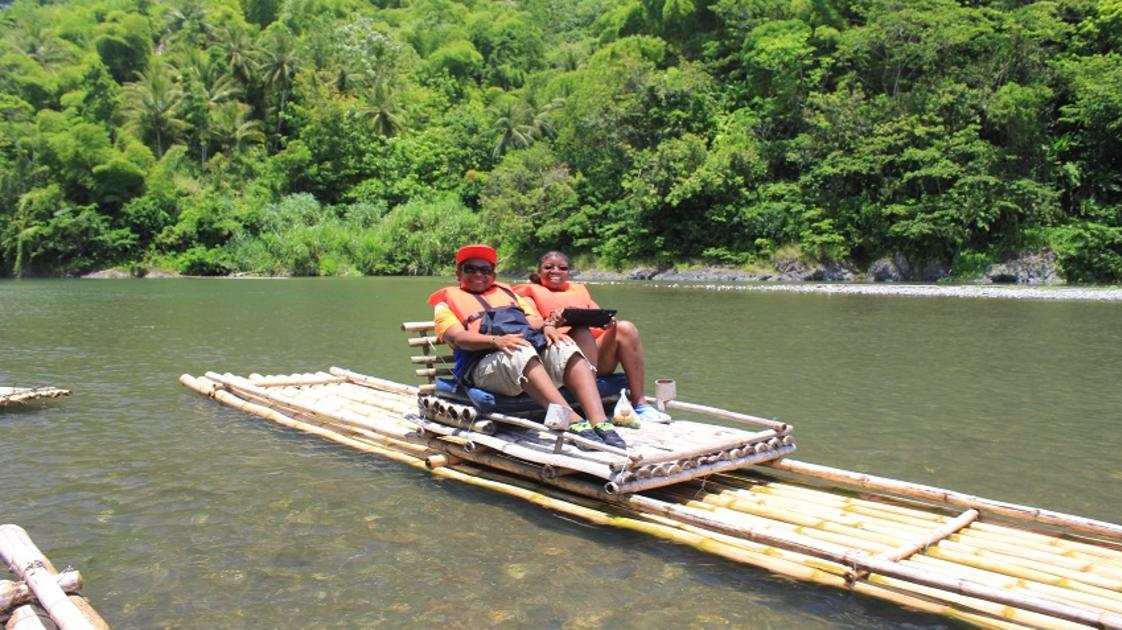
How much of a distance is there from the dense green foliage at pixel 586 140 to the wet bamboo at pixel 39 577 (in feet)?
126

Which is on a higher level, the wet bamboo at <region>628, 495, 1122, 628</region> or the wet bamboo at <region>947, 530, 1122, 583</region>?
the wet bamboo at <region>628, 495, 1122, 628</region>

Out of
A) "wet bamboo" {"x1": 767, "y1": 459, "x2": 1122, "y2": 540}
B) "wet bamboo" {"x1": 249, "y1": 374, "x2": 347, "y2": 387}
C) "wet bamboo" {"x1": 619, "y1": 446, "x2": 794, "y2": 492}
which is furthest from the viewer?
"wet bamboo" {"x1": 249, "y1": 374, "x2": 347, "y2": 387}

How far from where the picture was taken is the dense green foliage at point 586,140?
37.9 meters

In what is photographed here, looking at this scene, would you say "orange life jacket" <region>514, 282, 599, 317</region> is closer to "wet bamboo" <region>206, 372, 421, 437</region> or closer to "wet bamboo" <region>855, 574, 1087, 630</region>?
"wet bamboo" <region>206, 372, 421, 437</region>

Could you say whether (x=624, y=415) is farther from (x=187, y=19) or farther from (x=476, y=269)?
(x=187, y=19)

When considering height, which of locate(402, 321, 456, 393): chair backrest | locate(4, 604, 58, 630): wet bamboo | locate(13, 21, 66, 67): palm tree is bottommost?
locate(4, 604, 58, 630): wet bamboo

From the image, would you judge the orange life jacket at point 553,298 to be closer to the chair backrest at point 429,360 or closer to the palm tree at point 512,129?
the chair backrest at point 429,360

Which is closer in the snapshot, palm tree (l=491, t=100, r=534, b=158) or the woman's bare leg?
the woman's bare leg

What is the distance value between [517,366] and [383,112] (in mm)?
66021

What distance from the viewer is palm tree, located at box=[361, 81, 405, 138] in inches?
2702

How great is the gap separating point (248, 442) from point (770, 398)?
673 cm

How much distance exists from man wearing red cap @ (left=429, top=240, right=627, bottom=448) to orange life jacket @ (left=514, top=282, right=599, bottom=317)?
12 centimetres

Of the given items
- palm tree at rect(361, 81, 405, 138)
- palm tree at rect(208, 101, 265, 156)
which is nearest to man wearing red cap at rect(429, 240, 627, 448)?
palm tree at rect(361, 81, 405, 138)

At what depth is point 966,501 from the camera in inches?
224
